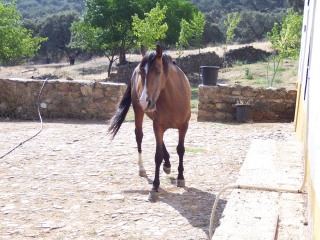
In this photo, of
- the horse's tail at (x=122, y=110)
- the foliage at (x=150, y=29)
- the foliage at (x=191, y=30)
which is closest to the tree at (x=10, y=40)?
the foliage at (x=150, y=29)

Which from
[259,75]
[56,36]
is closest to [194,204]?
[259,75]

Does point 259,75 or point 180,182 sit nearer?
point 180,182

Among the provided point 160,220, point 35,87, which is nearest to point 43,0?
point 35,87

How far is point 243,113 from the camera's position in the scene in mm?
10117

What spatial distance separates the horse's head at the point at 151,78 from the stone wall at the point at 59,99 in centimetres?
601

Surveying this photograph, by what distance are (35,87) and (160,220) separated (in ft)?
24.4

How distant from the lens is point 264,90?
10344 millimetres

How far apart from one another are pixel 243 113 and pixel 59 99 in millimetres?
4344

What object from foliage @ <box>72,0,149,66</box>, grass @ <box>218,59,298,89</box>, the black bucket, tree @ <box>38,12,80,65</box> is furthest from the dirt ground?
tree @ <box>38,12,80,65</box>

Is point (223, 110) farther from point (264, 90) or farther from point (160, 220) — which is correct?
point (160, 220)

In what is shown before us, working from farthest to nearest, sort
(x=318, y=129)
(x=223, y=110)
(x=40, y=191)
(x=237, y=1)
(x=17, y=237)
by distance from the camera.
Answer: (x=237, y=1) < (x=223, y=110) < (x=40, y=191) < (x=17, y=237) < (x=318, y=129)

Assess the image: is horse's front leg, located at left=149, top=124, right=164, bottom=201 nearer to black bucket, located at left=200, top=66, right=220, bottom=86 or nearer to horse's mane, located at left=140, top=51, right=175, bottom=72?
horse's mane, located at left=140, top=51, right=175, bottom=72

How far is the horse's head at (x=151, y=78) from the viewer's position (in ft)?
14.7

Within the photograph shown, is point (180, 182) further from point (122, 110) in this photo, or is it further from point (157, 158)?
point (122, 110)
